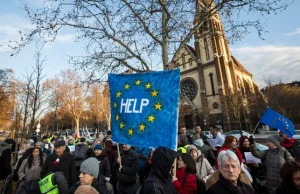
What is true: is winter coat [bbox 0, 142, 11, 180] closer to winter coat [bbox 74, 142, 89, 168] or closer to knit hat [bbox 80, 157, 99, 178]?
winter coat [bbox 74, 142, 89, 168]

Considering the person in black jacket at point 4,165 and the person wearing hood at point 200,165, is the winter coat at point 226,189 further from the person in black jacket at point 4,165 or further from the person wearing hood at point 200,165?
the person in black jacket at point 4,165

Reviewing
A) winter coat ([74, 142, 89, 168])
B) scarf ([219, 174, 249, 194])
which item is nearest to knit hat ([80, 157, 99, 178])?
scarf ([219, 174, 249, 194])

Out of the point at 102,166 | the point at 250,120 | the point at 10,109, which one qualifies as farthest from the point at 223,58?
the point at 10,109

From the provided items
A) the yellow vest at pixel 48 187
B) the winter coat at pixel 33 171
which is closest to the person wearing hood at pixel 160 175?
the yellow vest at pixel 48 187

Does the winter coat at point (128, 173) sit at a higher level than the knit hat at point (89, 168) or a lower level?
lower

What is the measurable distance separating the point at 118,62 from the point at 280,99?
3712 cm

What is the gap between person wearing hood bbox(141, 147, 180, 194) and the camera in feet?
6.22

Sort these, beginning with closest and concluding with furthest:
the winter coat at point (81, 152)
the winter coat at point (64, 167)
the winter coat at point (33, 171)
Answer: the winter coat at point (64, 167) < the winter coat at point (33, 171) < the winter coat at point (81, 152)

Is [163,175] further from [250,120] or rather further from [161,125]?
[250,120]

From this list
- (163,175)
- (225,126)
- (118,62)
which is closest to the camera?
(163,175)

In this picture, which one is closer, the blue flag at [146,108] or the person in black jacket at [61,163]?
the blue flag at [146,108]

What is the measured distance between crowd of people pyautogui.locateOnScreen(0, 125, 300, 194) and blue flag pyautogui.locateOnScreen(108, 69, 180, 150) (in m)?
0.37

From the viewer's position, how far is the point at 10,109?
3048cm

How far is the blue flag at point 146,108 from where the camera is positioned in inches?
113
